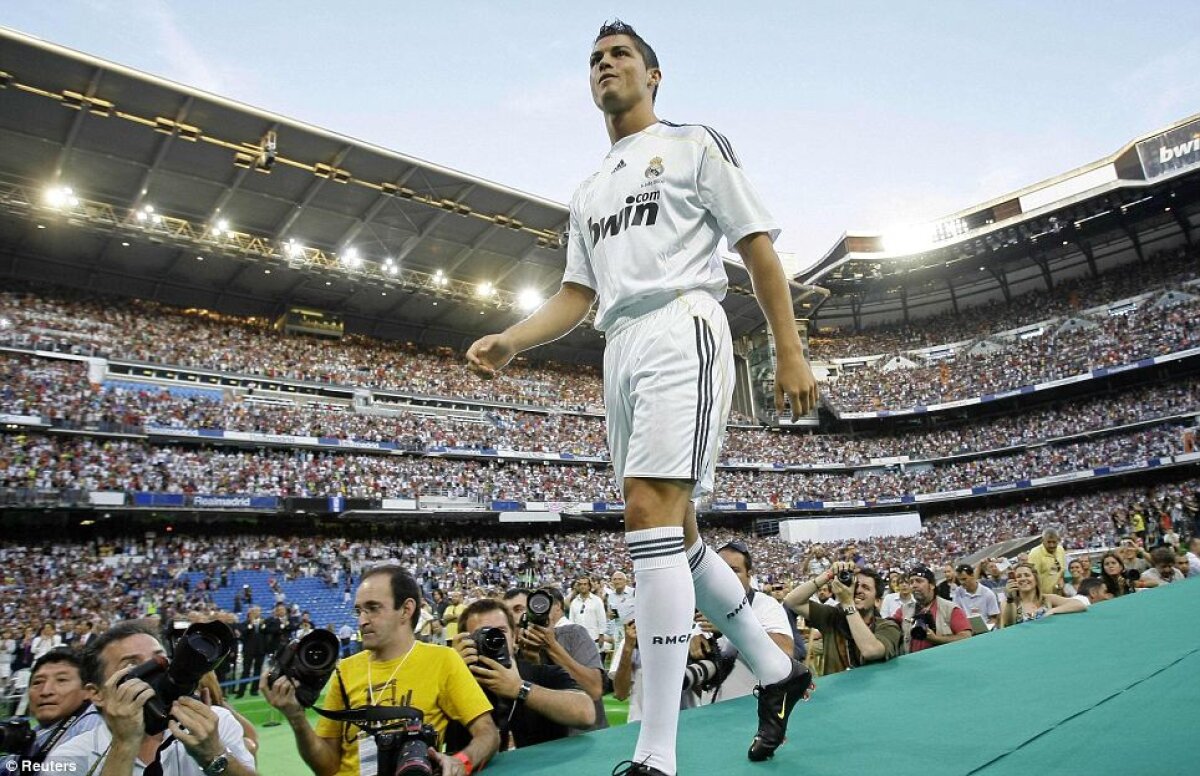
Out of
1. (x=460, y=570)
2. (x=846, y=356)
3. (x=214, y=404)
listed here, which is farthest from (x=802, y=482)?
(x=214, y=404)

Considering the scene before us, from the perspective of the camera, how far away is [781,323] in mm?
1968

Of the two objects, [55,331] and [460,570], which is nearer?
[55,331]

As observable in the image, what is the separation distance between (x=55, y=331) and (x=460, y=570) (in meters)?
16.1

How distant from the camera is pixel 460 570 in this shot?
2542 cm

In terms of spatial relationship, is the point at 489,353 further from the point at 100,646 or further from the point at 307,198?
the point at 307,198

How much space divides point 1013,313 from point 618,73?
46569mm

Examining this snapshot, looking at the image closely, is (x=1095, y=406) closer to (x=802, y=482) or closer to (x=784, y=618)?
(x=802, y=482)

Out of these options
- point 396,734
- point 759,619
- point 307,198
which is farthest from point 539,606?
point 307,198

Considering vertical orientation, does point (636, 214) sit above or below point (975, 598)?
above

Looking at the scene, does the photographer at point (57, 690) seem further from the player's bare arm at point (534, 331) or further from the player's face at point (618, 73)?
the player's face at point (618, 73)

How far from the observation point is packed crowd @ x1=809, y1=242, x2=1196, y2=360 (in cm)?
3716

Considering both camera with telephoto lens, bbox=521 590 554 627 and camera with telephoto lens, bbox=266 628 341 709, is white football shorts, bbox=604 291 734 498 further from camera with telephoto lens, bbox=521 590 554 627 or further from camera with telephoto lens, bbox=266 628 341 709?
camera with telephoto lens, bbox=521 590 554 627

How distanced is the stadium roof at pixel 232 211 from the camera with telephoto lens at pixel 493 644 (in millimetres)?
21382

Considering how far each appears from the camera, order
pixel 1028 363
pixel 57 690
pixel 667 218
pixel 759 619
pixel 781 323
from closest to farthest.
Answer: pixel 781 323
pixel 667 218
pixel 759 619
pixel 57 690
pixel 1028 363
